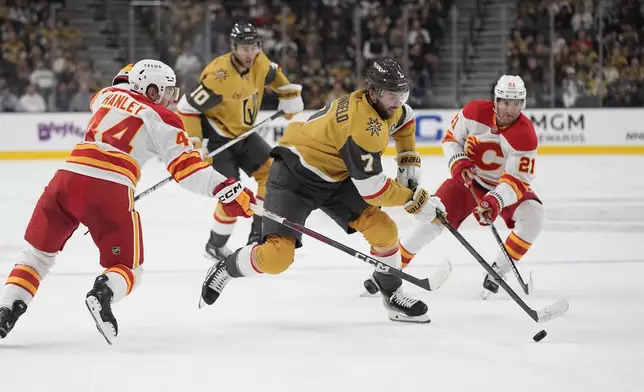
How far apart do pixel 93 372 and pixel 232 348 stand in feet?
1.79

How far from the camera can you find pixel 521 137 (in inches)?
165

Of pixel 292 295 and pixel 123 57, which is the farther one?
pixel 123 57

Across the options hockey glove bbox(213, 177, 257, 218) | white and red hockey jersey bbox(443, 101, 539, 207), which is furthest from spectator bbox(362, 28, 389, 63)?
hockey glove bbox(213, 177, 257, 218)

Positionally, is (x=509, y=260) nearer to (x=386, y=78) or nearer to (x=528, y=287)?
(x=528, y=287)

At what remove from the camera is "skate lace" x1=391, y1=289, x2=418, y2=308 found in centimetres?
380

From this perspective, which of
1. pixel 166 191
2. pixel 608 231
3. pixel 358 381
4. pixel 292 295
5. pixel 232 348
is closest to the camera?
pixel 358 381

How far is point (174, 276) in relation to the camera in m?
4.80

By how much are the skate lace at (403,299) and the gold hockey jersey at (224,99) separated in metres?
1.89

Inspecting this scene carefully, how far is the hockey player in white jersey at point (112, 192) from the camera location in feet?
10.8

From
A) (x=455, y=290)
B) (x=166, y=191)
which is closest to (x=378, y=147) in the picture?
(x=455, y=290)

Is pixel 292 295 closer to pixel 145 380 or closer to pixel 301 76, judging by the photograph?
pixel 145 380

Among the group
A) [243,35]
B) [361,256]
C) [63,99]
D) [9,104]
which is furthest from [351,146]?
[9,104]

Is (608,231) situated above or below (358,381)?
below

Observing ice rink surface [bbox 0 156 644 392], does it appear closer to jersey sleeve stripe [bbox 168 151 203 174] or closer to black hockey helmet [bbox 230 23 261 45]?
jersey sleeve stripe [bbox 168 151 203 174]
